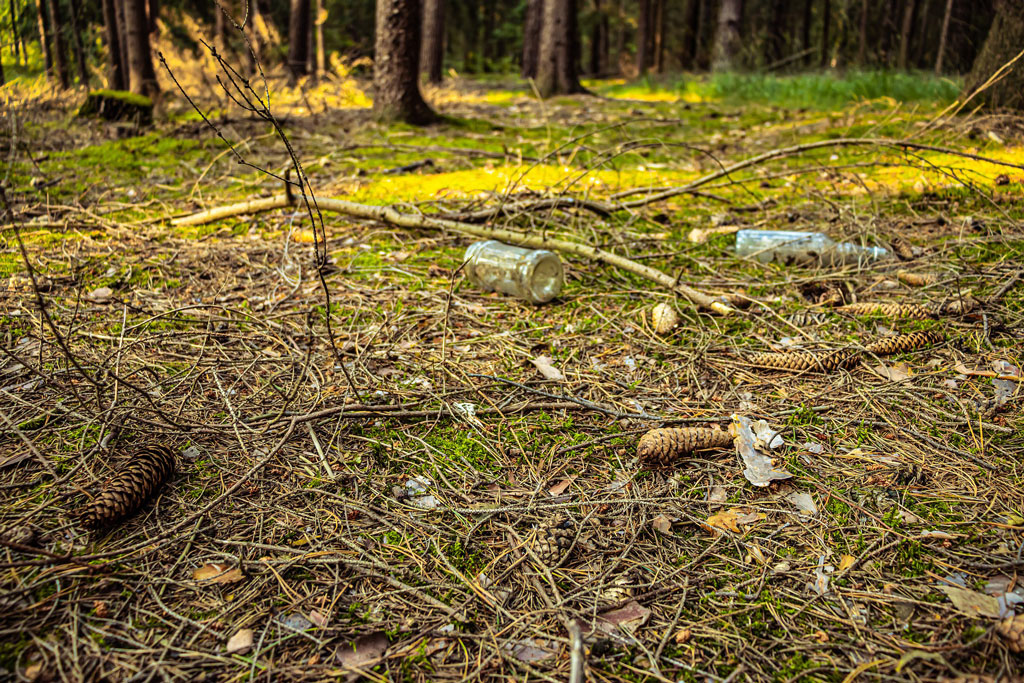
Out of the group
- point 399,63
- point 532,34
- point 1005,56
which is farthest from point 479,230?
point 532,34

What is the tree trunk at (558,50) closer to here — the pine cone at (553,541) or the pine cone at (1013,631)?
the pine cone at (553,541)

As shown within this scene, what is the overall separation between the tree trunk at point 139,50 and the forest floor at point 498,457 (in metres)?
4.30

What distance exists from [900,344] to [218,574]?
7.45 ft

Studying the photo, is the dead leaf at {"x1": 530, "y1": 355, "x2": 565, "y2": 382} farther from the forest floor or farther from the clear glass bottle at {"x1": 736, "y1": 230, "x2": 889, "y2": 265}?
the clear glass bottle at {"x1": 736, "y1": 230, "x2": 889, "y2": 265}

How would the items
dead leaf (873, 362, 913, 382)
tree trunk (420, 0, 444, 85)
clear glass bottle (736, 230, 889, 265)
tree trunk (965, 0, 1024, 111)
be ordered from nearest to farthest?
dead leaf (873, 362, 913, 382)
clear glass bottle (736, 230, 889, 265)
tree trunk (965, 0, 1024, 111)
tree trunk (420, 0, 444, 85)

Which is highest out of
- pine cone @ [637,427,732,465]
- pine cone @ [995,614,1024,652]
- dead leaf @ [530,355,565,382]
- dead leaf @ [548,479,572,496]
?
dead leaf @ [530,355,565,382]

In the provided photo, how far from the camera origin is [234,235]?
Answer: 3.37 m

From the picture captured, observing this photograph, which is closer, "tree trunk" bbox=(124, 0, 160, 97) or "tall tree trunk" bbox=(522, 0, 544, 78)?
"tree trunk" bbox=(124, 0, 160, 97)

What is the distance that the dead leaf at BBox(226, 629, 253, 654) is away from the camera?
1147mm

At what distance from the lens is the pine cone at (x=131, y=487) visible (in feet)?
4.48

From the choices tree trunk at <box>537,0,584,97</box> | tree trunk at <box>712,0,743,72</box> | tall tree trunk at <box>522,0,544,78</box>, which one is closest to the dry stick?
tree trunk at <box>537,0,584,97</box>

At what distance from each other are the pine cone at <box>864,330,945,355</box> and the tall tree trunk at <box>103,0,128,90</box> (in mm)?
9032

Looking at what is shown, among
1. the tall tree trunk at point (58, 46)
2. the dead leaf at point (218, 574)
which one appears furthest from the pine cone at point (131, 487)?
the tall tree trunk at point (58, 46)

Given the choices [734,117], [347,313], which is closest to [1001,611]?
[347,313]
